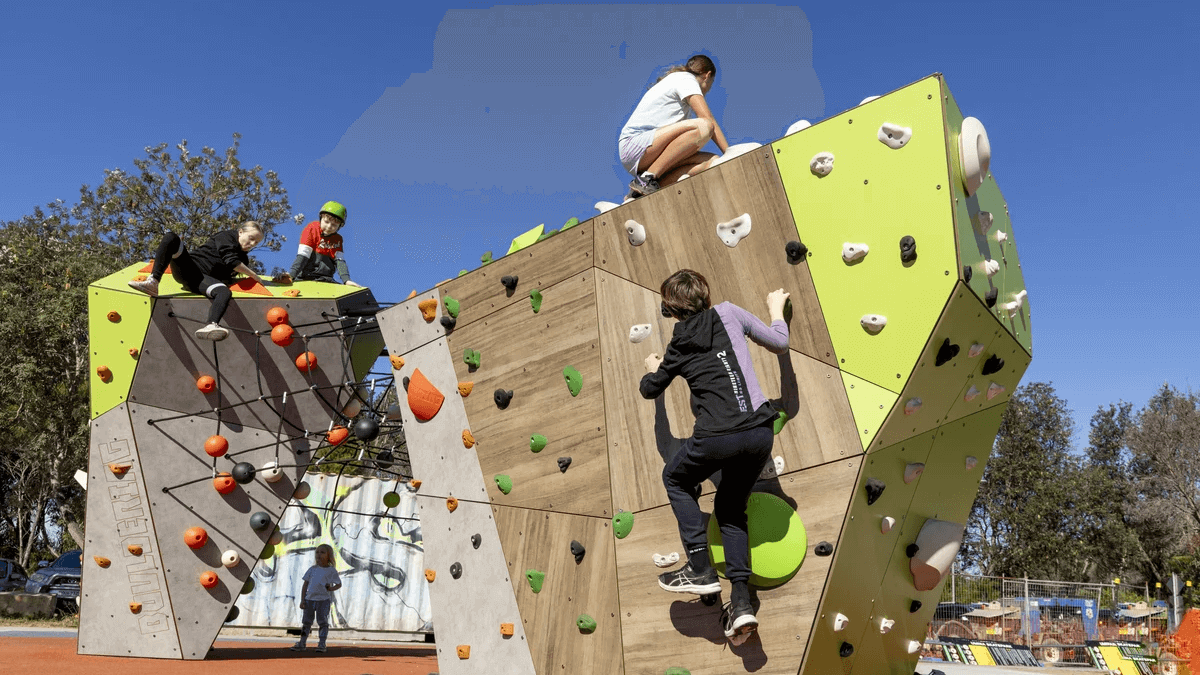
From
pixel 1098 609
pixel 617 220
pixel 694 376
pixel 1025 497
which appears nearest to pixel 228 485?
pixel 617 220

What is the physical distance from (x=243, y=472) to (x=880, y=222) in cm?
627

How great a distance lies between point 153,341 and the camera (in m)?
7.93

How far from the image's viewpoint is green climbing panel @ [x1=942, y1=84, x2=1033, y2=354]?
13.8 feet

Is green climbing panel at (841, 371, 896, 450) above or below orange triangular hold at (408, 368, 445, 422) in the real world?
below

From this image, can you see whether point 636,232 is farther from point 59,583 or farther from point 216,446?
point 59,583

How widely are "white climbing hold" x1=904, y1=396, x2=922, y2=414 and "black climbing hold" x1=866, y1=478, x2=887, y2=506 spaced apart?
0.38 metres

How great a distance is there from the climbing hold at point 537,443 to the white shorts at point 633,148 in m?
1.94

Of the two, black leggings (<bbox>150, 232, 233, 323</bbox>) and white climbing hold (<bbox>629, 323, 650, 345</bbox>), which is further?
black leggings (<bbox>150, 232, 233, 323</bbox>)

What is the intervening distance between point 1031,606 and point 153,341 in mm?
17910

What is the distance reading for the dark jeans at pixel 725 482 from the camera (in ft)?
13.1

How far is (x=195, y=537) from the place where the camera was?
25.8ft

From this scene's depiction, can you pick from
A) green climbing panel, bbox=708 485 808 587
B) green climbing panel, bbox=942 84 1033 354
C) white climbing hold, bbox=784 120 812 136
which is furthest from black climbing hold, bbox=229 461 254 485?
green climbing panel, bbox=942 84 1033 354

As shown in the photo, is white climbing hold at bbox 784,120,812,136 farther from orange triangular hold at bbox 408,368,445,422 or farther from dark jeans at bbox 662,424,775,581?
orange triangular hold at bbox 408,368,445,422

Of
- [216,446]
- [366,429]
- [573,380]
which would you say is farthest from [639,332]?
[216,446]
